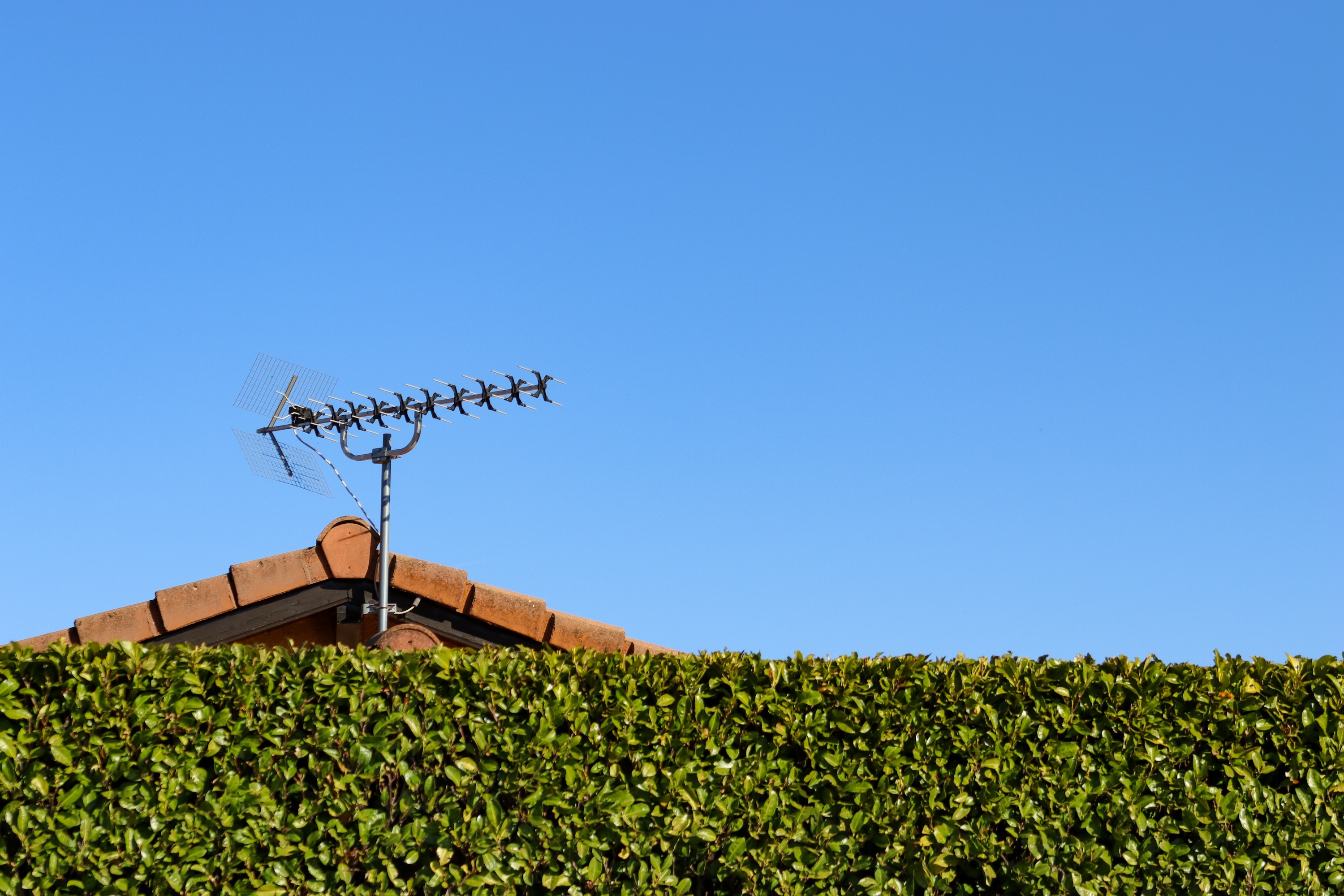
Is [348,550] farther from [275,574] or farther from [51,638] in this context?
[51,638]

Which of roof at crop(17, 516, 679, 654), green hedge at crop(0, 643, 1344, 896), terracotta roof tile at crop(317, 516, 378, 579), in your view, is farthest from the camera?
terracotta roof tile at crop(317, 516, 378, 579)

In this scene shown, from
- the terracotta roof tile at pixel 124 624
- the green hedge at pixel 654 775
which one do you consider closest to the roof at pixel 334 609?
the terracotta roof tile at pixel 124 624

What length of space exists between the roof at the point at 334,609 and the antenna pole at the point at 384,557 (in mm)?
97

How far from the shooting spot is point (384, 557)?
11.3 meters

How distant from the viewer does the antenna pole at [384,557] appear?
11219mm

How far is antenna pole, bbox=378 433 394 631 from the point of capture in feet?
36.8

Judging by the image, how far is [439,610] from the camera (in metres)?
11.5

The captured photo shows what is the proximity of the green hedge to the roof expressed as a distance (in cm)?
330

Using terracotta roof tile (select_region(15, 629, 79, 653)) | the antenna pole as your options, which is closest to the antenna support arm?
the antenna pole

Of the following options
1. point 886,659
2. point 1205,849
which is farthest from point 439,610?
point 1205,849

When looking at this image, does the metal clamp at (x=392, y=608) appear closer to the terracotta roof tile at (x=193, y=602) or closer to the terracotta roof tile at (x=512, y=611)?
the terracotta roof tile at (x=512, y=611)

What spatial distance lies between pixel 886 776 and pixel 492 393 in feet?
24.3

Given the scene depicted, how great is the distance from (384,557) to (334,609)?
120cm

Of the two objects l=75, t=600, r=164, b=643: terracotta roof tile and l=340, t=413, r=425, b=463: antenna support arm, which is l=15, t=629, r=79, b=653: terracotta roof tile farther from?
l=340, t=413, r=425, b=463: antenna support arm
